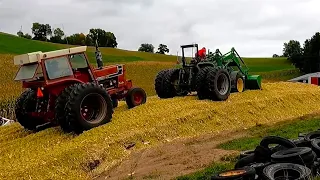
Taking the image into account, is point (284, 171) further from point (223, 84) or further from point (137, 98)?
point (223, 84)

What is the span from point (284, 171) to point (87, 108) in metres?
6.74

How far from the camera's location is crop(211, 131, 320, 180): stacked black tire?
6.91 metres

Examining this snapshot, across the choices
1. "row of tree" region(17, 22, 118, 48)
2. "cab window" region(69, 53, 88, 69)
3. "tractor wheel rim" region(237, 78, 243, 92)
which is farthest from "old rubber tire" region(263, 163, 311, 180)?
"row of tree" region(17, 22, 118, 48)

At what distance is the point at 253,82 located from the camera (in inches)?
730

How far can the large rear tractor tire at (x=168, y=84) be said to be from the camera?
1739 centimetres

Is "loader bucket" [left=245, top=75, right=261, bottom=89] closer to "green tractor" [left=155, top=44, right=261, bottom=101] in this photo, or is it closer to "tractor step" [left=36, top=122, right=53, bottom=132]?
"green tractor" [left=155, top=44, right=261, bottom=101]

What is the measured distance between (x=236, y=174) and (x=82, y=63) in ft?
24.9

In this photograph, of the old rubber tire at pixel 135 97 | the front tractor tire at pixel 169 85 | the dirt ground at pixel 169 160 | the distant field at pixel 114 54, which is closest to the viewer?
the dirt ground at pixel 169 160

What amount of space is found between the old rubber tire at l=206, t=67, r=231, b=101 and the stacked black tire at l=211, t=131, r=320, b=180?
6.91 m

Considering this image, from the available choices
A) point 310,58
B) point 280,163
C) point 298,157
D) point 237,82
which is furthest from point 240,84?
point 310,58

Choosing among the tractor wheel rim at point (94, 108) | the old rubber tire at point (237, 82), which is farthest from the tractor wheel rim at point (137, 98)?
the old rubber tire at point (237, 82)

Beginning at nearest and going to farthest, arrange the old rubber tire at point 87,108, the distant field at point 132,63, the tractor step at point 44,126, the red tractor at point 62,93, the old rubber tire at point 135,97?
the old rubber tire at point 87,108
the red tractor at point 62,93
the tractor step at point 44,126
the old rubber tire at point 135,97
the distant field at point 132,63

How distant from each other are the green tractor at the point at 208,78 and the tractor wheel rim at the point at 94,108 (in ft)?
13.3

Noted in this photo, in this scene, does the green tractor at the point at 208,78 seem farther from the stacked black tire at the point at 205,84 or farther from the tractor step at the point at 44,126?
the tractor step at the point at 44,126
